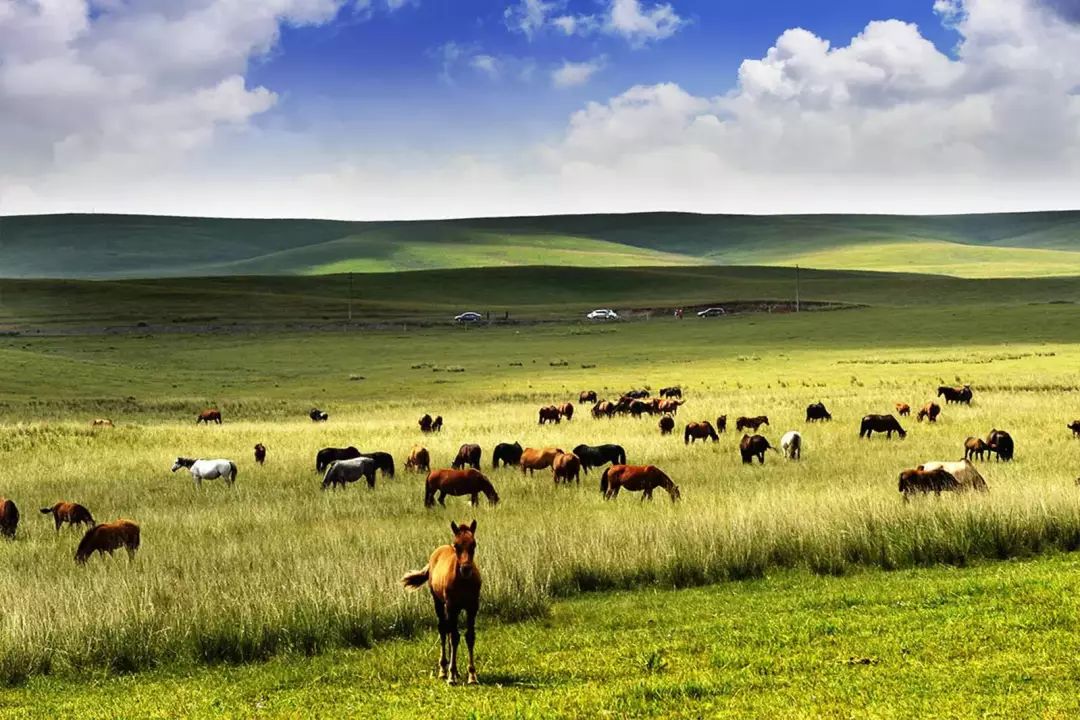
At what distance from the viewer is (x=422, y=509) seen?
2023cm

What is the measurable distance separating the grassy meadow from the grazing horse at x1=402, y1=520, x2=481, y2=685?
2.42 ft

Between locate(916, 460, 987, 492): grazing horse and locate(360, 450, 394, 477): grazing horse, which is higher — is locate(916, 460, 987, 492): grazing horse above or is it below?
above

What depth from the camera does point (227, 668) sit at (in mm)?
11016

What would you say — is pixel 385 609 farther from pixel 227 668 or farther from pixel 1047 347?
pixel 1047 347

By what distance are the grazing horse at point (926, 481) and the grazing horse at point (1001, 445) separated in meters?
6.58

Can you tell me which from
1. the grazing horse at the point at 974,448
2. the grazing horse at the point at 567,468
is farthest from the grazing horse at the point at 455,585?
the grazing horse at the point at 974,448

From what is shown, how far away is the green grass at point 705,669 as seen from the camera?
912 cm

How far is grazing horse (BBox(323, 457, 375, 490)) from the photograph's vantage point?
77.6 ft

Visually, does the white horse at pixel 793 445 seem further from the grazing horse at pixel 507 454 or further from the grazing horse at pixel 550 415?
the grazing horse at pixel 550 415

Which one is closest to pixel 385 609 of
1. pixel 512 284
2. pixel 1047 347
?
pixel 1047 347

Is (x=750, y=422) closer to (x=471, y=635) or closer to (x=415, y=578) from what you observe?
(x=415, y=578)

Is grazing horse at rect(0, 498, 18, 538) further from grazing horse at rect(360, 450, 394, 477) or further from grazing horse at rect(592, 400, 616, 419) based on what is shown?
grazing horse at rect(592, 400, 616, 419)

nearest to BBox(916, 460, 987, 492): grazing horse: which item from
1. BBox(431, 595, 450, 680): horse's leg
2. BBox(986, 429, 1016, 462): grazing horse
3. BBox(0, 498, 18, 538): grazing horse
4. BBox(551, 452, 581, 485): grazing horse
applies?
BBox(986, 429, 1016, 462): grazing horse

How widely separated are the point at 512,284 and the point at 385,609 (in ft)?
521
